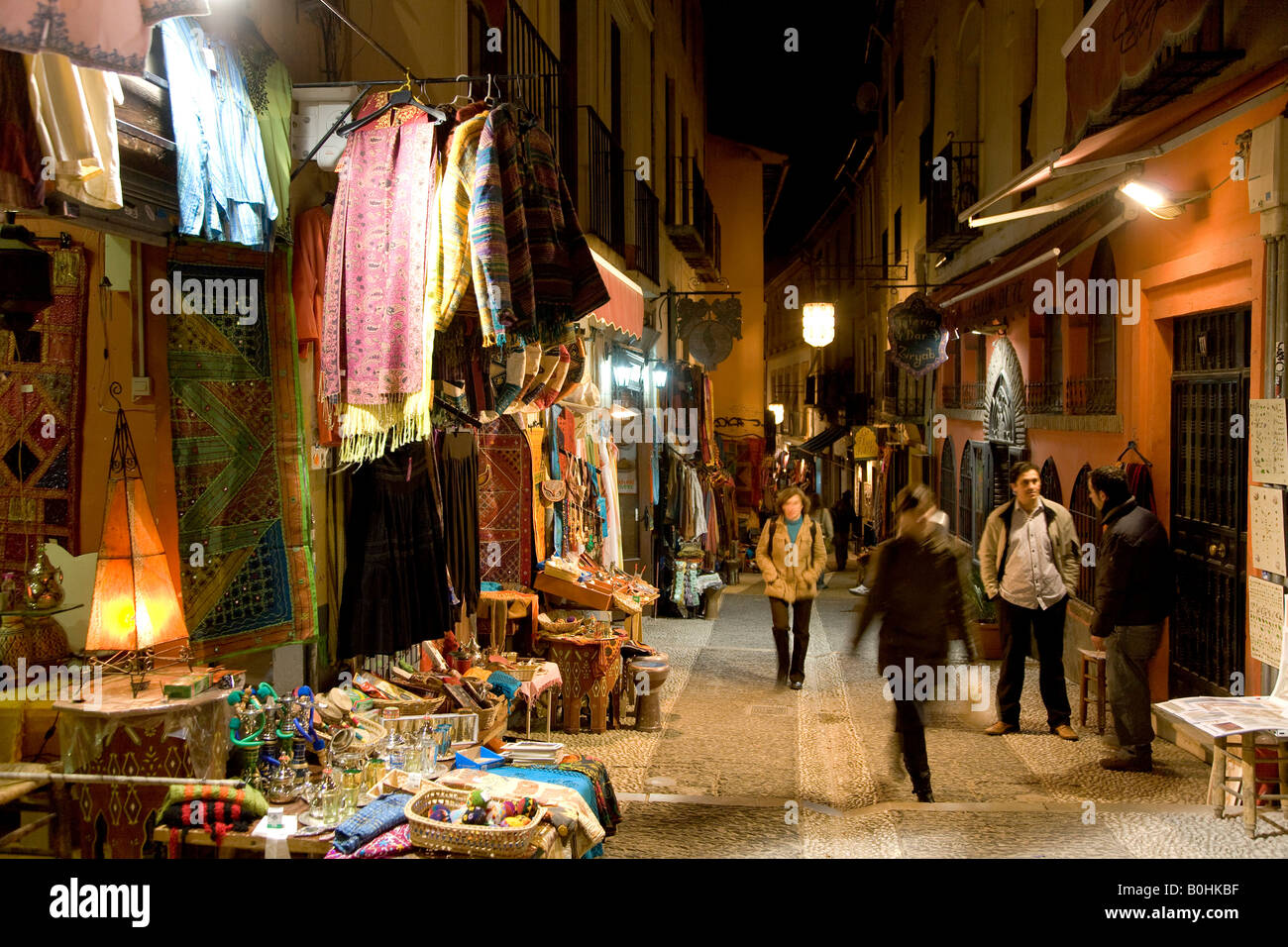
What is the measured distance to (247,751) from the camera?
15.2ft

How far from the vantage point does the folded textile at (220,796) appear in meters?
4.18

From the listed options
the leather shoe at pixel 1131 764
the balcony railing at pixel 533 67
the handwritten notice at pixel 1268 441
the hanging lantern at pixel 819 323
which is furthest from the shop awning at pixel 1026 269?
the hanging lantern at pixel 819 323

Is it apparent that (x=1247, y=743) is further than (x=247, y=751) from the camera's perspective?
Yes

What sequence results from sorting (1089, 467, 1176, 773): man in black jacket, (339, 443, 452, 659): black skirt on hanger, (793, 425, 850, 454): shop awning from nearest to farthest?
1. (339, 443, 452, 659): black skirt on hanger
2. (1089, 467, 1176, 773): man in black jacket
3. (793, 425, 850, 454): shop awning

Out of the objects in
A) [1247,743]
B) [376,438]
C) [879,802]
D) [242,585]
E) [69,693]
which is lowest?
[879,802]

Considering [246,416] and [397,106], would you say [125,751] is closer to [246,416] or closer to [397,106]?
[246,416]

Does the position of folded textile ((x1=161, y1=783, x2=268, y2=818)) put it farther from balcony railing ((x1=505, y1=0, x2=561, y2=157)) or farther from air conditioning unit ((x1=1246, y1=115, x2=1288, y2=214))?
air conditioning unit ((x1=1246, y1=115, x2=1288, y2=214))

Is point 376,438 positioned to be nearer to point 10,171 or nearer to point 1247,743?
point 10,171

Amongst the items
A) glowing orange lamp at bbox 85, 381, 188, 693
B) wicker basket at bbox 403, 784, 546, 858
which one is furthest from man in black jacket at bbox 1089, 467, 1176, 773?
glowing orange lamp at bbox 85, 381, 188, 693

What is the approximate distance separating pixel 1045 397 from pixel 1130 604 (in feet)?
16.8

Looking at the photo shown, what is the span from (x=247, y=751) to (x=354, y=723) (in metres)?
0.71

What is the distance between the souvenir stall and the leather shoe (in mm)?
3691

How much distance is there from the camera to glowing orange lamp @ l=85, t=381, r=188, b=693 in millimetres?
4270

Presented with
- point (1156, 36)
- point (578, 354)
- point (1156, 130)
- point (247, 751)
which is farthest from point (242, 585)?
point (1156, 130)
